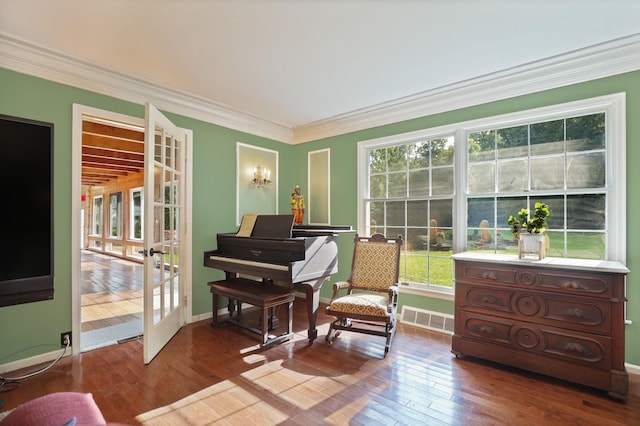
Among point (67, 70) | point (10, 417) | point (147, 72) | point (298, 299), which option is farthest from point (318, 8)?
point (298, 299)

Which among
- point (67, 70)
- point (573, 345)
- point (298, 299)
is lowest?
point (298, 299)

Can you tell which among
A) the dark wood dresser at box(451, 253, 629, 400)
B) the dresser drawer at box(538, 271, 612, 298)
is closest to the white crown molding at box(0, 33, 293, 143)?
the dark wood dresser at box(451, 253, 629, 400)

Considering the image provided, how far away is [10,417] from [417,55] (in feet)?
10.9

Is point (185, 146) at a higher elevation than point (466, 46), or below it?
below

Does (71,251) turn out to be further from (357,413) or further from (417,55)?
(417,55)

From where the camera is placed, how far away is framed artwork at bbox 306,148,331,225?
479 centimetres

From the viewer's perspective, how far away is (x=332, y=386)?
2.41 metres

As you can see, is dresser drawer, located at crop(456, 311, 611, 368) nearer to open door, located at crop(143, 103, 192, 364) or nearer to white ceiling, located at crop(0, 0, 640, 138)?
white ceiling, located at crop(0, 0, 640, 138)

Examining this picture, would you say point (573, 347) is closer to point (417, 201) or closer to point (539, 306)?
point (539, 306)

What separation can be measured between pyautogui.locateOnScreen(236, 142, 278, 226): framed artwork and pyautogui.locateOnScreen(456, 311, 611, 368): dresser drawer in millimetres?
3010

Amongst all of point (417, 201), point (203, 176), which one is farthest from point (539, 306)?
point (203, 176)

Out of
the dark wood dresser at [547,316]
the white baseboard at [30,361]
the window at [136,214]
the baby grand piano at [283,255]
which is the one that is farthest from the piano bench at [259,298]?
the window at [136,214]

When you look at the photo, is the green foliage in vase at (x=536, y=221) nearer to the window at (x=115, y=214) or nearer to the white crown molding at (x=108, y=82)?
the white crown molding at (x=108, y=82)

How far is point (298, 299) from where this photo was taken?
16.4 ft
